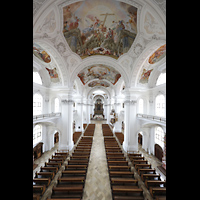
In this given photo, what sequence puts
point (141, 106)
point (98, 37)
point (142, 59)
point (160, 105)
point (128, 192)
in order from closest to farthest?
point (128, 192)
point (98, 37)
point (142, 59)
point (160, 105)
point (141, 106)

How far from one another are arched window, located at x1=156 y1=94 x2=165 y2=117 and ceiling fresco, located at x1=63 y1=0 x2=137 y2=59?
21.1 ft

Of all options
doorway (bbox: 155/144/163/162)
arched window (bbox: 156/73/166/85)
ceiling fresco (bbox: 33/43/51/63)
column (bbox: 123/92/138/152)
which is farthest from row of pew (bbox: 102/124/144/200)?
ceiling fresco (bbox: 33/43/51/63)

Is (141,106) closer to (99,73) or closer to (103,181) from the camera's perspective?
(99,73)

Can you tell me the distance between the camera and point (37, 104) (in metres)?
12.2

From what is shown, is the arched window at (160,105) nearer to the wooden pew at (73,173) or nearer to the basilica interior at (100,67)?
the basilica interior at (100,67)

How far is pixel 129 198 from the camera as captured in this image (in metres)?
5.99

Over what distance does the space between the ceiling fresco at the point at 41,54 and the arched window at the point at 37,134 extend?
759 cm

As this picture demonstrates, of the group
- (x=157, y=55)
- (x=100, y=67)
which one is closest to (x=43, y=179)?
(x=157, y=55)

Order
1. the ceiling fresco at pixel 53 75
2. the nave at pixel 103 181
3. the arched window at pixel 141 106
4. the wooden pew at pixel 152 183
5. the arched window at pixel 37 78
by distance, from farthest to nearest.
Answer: the arched window at pixel 141 106, the ceiling fresco at pixel 53 75, the arched window at pixel 37 78, the wooden pew at pixel 152 183, the nave at pixel 103 181

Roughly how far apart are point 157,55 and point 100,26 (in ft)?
19.6

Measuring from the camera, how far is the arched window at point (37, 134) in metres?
12.0

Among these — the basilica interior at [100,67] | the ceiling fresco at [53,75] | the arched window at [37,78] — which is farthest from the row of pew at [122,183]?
the arched window at [37,78]

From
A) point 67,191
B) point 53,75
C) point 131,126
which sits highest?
point 53,75
